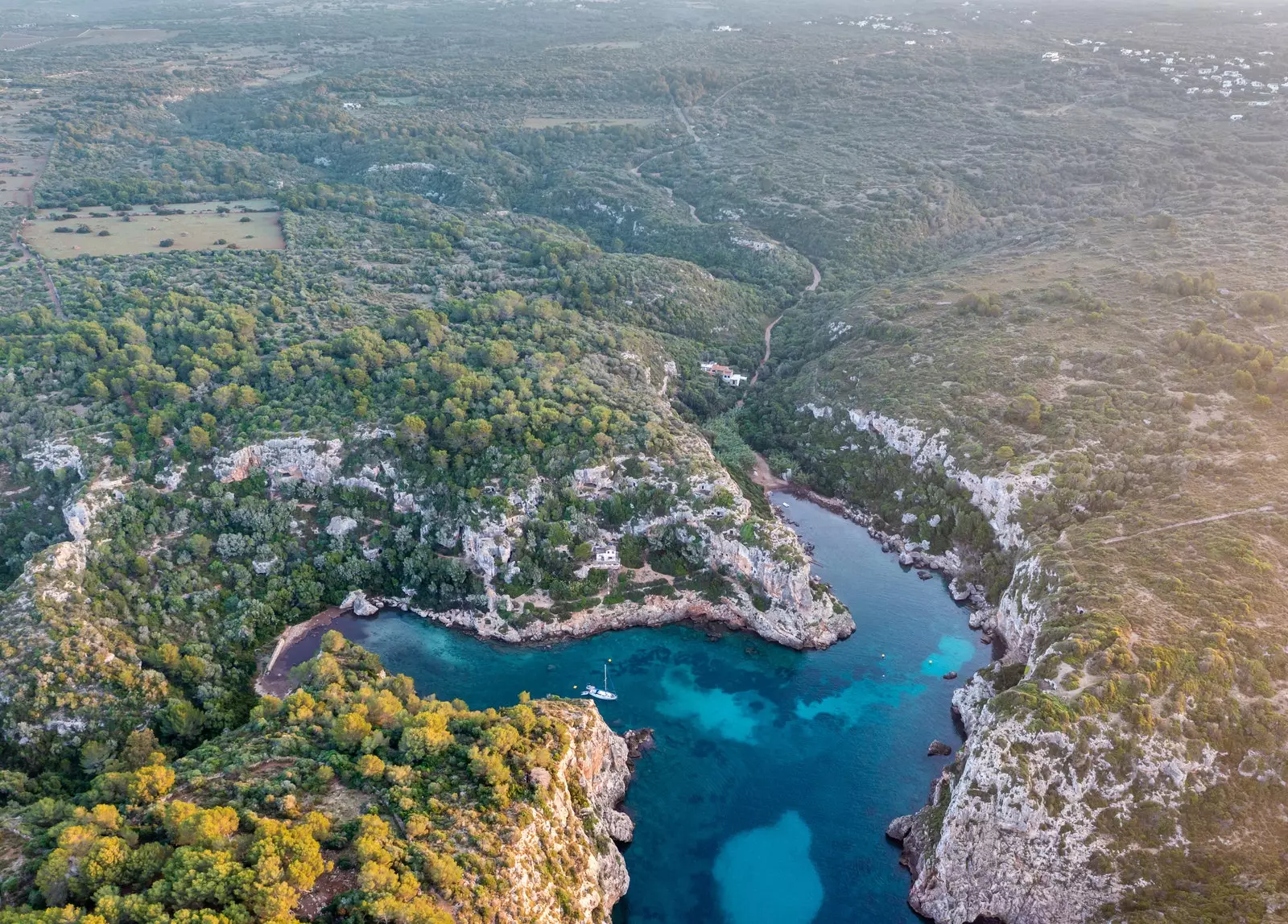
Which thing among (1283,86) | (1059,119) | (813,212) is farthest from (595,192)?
(1283,86)

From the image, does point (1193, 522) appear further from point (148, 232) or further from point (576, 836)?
point (148, 232)

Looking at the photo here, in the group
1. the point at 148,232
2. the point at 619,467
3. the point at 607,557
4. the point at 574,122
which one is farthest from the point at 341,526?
the point at 574,122

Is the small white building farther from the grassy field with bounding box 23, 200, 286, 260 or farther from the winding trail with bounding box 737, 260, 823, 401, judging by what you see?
the grassy field with bounding box 23, 200, 286, 260

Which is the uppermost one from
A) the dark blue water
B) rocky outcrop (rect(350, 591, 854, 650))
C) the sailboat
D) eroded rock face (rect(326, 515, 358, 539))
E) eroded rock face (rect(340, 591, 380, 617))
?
eroded rock face (rect(326, 515, 358, 539))

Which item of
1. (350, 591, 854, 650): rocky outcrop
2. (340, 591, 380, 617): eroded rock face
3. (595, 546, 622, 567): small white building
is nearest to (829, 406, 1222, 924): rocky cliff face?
(350, 591, 854, 650): rocky outcrop

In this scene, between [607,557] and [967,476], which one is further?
[967,476]

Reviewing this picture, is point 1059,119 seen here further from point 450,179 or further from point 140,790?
point 140,790
